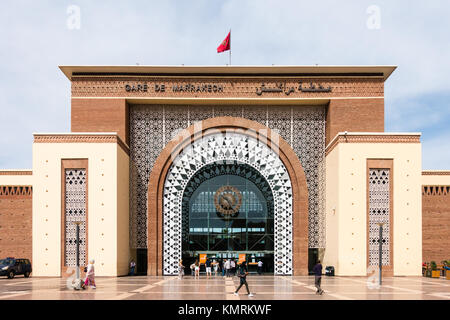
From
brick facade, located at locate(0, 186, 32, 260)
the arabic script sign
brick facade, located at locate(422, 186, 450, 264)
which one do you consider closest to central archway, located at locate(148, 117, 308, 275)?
the arabic script sign

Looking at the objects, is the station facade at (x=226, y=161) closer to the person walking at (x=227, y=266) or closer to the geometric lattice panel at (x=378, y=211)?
the person walking at (x=227, y=266)

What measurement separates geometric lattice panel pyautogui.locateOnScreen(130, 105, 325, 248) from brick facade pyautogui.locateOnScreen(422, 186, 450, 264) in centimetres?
547

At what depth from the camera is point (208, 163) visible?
25.9 meters

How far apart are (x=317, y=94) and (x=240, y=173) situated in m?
5.38

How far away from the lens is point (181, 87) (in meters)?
25.6

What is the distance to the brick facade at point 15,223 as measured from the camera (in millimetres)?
26281

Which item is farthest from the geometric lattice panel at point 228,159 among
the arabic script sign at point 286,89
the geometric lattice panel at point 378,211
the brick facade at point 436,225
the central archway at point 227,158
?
the brick facade at point 436,225

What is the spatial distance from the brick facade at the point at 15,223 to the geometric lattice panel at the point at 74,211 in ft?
15.0

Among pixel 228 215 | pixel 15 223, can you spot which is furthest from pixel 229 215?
pixel 15 223

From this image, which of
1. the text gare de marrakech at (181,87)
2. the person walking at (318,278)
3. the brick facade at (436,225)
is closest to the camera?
the person walking at (318,278)

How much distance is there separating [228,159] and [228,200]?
6.64 ft

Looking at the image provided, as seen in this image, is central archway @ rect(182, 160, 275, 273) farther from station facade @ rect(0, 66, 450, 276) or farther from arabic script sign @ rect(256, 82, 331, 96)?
arabic script sign @ rect(256, 82, 331, 96)

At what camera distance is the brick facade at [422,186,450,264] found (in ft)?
86.2
